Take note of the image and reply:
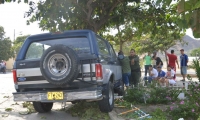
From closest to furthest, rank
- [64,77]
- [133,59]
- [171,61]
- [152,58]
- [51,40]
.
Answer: [64,77] < [51,40] < [133,59] < [171,61] < [152,58]

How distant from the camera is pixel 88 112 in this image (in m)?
5.21

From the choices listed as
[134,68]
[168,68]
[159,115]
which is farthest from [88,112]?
[168,68]

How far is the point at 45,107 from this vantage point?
596 cm

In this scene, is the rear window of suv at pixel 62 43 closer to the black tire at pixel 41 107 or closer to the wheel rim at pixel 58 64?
the wheel rim at pixel 58 64

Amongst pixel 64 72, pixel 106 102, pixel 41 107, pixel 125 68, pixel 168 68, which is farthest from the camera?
pixel 168 68

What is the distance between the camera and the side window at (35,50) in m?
5.29

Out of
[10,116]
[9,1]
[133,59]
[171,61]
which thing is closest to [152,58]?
[171,61]

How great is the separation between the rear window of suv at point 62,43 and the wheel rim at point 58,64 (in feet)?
1.25

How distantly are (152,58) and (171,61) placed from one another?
1.06 metres

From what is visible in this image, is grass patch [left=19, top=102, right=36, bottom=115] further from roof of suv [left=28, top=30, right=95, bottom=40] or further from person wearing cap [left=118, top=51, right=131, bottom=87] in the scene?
person wearing cap [left=118, top=51, right=131, bottom=87]

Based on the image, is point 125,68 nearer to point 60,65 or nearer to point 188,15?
point 60,65

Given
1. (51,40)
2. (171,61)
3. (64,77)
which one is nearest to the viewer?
(64,77)

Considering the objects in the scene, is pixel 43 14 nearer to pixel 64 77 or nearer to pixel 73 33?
pixel 73 33

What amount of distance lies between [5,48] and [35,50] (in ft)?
125
